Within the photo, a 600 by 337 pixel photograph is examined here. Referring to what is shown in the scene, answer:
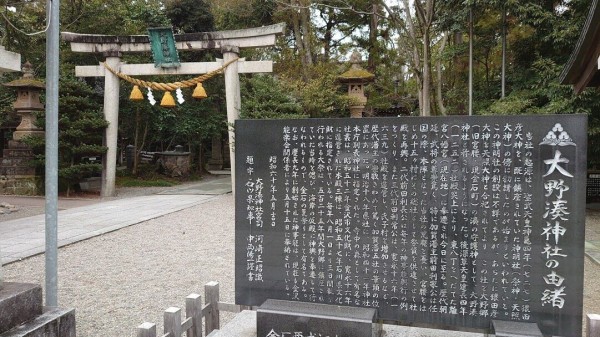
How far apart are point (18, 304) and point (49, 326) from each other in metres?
0.29

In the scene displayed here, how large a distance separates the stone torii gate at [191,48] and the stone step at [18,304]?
10.3m

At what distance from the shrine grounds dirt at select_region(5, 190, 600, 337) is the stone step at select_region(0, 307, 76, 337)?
750 mm

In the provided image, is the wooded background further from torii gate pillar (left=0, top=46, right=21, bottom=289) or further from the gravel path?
torii gate pillar (left=0, top=46, right=21, bottom=289)

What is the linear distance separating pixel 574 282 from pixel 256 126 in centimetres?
280

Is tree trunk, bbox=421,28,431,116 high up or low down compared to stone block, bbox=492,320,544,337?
up

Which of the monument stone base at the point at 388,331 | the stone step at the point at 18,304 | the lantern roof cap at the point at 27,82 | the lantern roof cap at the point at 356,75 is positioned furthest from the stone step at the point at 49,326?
the lantern roof cap at the point at 27,82

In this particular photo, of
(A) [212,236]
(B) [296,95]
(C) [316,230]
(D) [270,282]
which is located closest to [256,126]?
(C) [316,230]

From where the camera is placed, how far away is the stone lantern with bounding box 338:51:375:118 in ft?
49.1

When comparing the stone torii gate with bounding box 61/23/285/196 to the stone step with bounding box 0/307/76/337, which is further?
the stone torii gate with bounding box 61/23/285/196

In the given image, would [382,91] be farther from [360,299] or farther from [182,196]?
[360,299]

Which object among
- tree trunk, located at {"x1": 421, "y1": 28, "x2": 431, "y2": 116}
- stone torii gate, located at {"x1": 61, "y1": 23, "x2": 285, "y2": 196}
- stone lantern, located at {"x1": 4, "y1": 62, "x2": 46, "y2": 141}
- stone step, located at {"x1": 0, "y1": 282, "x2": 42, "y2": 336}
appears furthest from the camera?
stone lantern, located at {"x1": 4, "y1": 62, "x2": 46, "y2": 141}

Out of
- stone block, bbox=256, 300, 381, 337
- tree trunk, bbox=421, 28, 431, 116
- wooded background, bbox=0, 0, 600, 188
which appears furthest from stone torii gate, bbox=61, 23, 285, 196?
stone block, bbox=256, 300, 381, 337

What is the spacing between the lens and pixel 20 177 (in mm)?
15445

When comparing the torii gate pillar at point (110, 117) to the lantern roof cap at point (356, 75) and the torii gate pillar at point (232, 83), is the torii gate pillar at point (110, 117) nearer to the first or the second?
the torii gate pillar at point (232, 83)
